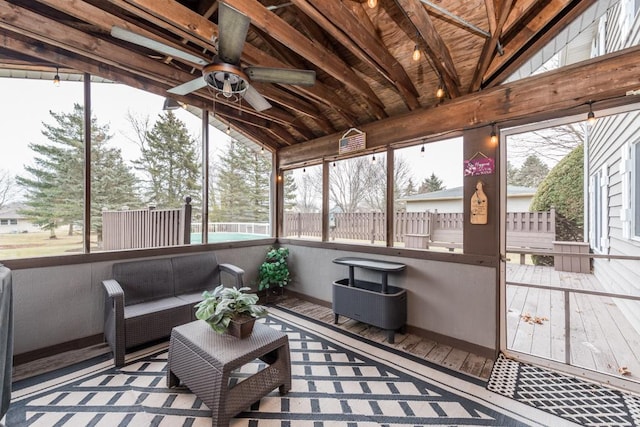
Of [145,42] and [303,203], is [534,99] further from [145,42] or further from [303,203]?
[303,203]

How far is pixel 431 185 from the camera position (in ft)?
11.1

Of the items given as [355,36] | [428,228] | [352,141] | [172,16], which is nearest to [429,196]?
[428,228]

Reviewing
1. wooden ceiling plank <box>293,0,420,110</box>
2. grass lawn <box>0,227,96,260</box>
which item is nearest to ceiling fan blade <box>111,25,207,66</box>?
wooden ceiling plank <box>293,0,420,110</box>

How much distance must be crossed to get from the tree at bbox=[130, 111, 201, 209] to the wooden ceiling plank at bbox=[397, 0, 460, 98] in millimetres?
3272

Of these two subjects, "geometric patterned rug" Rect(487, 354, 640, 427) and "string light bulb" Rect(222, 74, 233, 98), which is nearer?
Answer: "geometric patterned rug" Rect(487, 354, 640, 427)

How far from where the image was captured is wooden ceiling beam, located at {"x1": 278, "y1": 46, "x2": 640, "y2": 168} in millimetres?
2131

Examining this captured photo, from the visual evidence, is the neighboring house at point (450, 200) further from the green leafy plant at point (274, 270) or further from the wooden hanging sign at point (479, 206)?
the green leafy plant at point (274, 270)

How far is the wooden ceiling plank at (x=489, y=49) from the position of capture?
1.97 m

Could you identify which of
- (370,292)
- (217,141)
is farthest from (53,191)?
(370,292)

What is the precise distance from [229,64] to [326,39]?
1.33m

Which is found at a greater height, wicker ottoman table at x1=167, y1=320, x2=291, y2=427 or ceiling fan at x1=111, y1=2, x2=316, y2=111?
ceiling fan at x1=111, y1=2, x2=316, y2=111

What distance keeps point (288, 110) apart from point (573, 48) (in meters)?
3.29

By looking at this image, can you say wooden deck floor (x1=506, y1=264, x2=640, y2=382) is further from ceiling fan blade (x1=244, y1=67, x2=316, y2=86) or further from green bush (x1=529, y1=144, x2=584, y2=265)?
ceiling fan blade (x1=244, y1=67, x2=316, y2=86)

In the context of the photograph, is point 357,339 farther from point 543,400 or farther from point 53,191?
point 53,191
